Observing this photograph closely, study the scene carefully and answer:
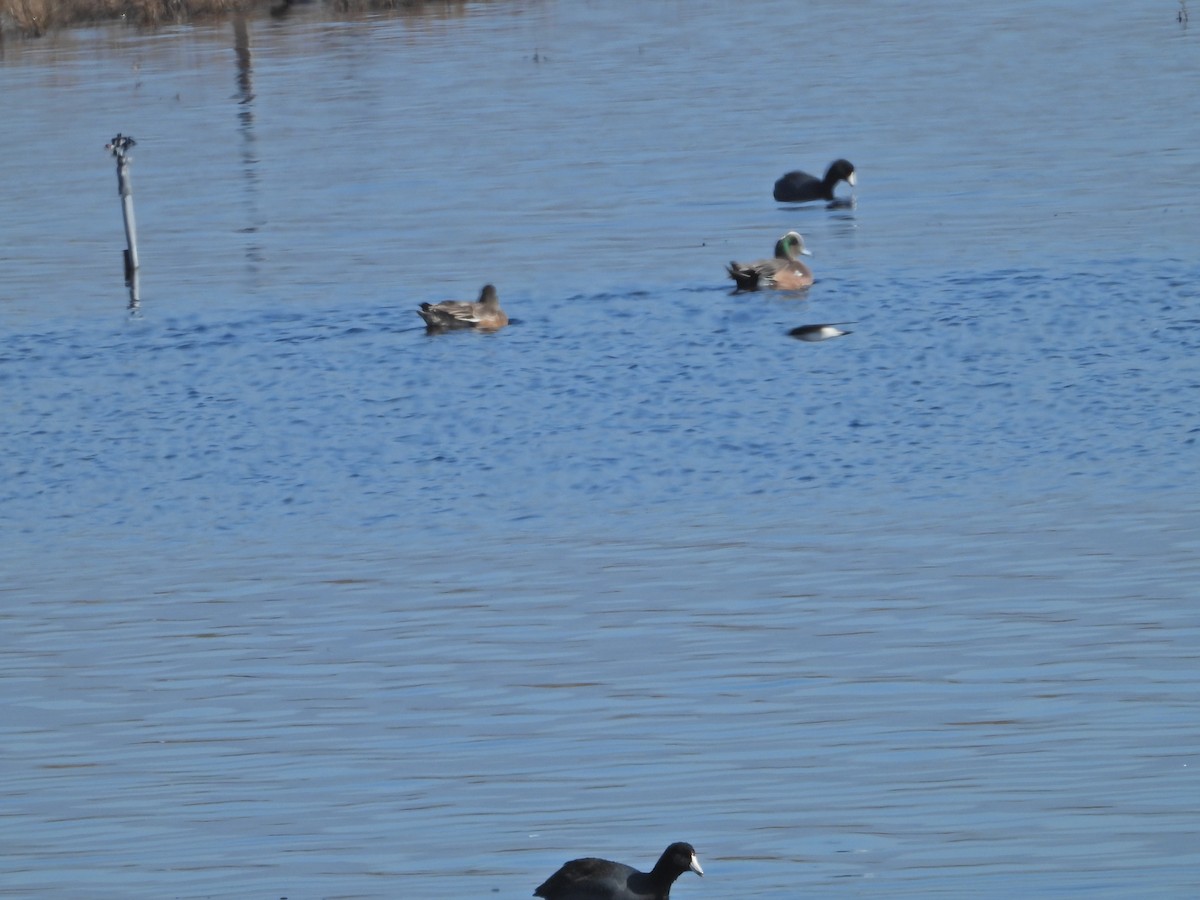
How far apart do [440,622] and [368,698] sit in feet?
4.41

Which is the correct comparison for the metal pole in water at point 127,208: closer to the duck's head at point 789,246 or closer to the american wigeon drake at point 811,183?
the duck's head at point 789,246

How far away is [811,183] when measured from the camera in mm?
30516

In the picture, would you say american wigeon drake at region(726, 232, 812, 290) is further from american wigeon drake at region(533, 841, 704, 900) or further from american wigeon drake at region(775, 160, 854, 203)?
american wigeon drake at region(533, 841, 704, 900)

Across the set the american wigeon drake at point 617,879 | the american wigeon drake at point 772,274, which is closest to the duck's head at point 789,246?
the american wigeon drake at point 772,274

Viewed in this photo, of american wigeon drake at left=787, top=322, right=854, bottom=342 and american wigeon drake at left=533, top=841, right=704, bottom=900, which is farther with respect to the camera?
american wigeon drake at left=787, top=322, right=854, bottom=342

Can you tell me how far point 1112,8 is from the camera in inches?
2058

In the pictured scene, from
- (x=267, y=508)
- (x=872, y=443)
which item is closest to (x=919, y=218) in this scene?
(x=872, y=443)

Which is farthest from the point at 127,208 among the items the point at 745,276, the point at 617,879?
the point at 617,879

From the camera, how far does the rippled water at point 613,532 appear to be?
31.4 feet

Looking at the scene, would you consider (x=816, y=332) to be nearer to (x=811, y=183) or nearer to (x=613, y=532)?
(x=613, y=532)

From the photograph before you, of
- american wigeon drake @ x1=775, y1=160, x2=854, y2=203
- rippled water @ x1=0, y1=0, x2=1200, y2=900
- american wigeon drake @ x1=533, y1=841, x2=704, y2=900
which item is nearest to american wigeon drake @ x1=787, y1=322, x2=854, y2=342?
rippled water @ x1=0, y1=0, x2=1200, y2=900

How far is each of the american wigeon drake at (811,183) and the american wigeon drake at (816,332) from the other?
30.9 feet

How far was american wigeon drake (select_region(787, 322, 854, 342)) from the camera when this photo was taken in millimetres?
21109

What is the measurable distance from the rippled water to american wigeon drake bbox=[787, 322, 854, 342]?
116 mm
